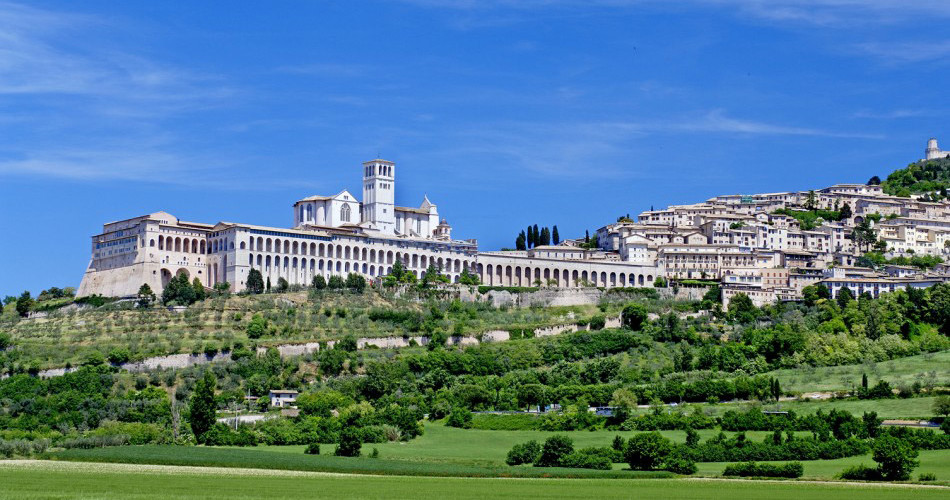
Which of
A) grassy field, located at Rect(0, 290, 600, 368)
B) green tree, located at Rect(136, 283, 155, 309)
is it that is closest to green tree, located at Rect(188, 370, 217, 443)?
grassy field, located at Rect(0, 290, 600, 368)

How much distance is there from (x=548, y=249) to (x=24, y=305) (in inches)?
1460

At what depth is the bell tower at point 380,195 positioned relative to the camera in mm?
109562

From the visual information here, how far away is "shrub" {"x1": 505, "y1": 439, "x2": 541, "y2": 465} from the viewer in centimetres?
5556

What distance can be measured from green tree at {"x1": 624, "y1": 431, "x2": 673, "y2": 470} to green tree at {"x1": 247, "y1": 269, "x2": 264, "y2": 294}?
151 feet

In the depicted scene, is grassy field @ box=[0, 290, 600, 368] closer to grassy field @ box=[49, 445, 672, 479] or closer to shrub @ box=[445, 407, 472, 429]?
shrub @ box=[445, 407, 472, 429]

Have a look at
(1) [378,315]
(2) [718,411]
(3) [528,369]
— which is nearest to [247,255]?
(1) [378,315]

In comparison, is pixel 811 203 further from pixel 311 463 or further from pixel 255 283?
pixel 311 463

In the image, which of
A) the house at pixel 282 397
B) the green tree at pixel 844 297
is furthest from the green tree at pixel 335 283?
the green tree at pixel 844 297

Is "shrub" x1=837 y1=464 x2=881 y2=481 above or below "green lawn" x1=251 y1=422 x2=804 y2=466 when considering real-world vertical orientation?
below

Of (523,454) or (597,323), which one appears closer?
(523,454)

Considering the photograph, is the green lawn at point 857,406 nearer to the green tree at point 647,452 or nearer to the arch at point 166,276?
the green tree at point 647,452

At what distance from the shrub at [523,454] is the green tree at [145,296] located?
140 ft

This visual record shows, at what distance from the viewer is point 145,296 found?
93.8 metres

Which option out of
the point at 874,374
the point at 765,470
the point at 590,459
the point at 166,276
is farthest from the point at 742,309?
the point at 765,470
